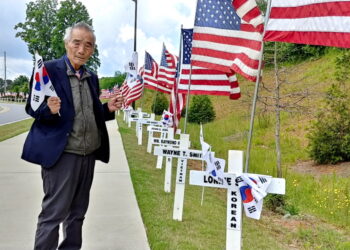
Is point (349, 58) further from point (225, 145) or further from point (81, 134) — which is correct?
point (81, 134)

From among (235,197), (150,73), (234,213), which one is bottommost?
(234,213)

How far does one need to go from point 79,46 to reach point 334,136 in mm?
8594

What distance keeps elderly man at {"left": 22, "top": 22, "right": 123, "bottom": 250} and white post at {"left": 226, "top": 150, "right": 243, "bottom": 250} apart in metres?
1.14

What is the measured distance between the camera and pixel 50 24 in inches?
2244

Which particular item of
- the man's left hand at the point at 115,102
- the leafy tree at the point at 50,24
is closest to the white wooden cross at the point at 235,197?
the man's left hand at the point at 115,102

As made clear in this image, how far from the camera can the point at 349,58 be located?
10578 millimetres

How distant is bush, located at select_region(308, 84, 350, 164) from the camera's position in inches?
392

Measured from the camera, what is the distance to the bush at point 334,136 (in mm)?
9945

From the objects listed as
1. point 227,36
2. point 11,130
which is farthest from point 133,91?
point 227,36

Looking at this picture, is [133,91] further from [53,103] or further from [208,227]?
[53,103]

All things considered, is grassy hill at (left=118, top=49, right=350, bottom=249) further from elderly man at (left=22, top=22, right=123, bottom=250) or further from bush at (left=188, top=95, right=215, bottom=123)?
bush at (left=188, top=95, right=215, bottom=123)

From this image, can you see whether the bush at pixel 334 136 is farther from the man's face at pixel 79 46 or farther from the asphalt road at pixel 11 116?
the asphalt road at pixel 11 116

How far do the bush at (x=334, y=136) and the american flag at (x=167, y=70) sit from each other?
4.44 m

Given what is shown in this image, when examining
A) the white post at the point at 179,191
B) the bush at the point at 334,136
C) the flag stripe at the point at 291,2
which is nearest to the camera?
the flag stripe at the point at 291,2
